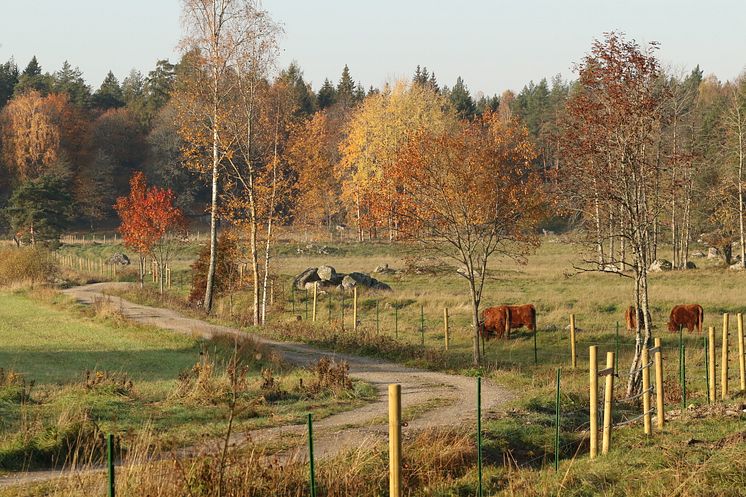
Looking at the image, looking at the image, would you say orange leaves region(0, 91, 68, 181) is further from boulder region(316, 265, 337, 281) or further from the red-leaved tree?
boulder region(316, 265, 337, 281)

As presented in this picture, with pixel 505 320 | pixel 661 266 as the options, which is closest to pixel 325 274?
pixel 505 320

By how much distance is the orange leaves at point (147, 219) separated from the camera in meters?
52.2

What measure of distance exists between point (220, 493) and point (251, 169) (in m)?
29.0

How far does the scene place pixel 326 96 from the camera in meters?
124

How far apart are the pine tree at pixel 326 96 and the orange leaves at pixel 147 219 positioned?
69.8 m

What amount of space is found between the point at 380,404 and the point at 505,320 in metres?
13.2

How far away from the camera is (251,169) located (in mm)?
37875

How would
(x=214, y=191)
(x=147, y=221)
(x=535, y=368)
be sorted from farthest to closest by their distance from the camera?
(x=147, y=221), (x=214, y=191), (x=535, y=368)

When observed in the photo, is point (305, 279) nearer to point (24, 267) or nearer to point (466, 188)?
point (24, 267)

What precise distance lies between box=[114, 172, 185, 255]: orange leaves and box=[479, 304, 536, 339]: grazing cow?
86.4 ft

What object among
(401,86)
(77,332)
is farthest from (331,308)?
(401,86)

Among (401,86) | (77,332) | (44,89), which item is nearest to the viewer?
(77,332)

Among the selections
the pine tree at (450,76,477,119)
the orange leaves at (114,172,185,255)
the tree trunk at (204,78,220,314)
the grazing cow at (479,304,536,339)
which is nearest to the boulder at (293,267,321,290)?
the tree trunk at (204,78,220,314)

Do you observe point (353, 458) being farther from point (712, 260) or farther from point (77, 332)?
point (712, 260)
